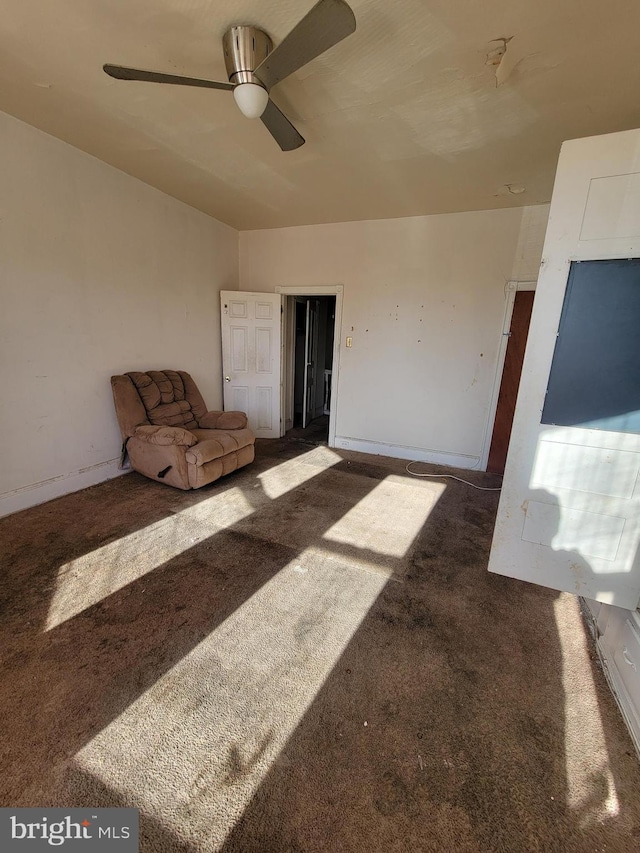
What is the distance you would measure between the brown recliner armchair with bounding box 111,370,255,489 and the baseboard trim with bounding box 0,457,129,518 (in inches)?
10.1

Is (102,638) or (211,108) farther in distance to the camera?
(211,108)

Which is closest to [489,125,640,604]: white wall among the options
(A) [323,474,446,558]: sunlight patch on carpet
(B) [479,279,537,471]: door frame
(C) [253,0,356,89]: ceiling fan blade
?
(A) [323,474,446,558]: sunlight patch on carpet

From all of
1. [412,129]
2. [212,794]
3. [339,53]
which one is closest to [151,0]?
[339,53]

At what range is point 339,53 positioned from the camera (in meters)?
1.68

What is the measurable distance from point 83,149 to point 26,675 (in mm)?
3570

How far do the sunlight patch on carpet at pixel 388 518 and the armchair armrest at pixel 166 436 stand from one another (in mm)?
1449

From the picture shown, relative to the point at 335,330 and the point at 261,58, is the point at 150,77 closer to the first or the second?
the point at 261,58

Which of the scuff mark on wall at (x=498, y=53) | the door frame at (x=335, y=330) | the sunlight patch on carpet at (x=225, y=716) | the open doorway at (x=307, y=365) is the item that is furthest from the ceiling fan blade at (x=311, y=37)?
the open doorway at (x=307, y=365)

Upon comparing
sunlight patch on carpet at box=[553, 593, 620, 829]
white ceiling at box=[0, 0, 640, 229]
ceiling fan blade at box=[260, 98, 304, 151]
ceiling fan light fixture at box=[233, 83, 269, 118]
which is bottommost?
sunlight patch on carpet at box=[553, 593, 620, 829]

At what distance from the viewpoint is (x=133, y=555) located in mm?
2201

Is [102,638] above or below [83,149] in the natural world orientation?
below

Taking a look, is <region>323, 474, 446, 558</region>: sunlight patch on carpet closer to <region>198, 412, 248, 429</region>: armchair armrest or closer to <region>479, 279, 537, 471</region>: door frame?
<region>479, 279, 537, 471</region>: door frame

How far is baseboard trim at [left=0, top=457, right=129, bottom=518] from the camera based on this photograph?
8.66ft

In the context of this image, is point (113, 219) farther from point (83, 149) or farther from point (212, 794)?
point (212, 794)
